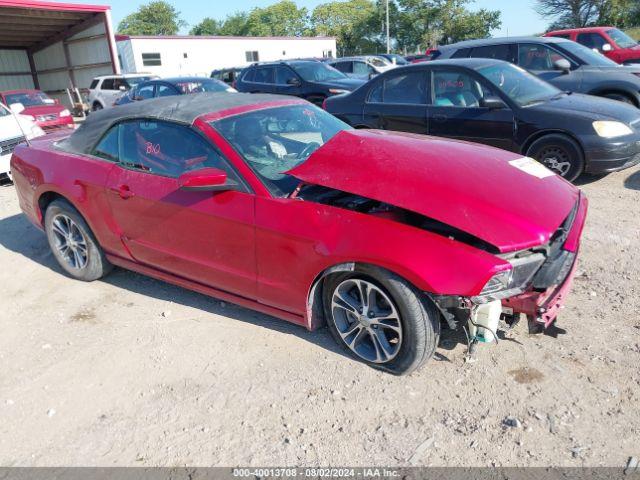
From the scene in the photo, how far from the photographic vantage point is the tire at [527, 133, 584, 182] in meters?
5.82

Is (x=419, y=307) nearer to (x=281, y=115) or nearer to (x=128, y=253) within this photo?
(x=281, y=115)

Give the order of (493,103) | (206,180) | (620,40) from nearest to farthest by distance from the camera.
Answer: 1. (206,180)
2. (493,103)
3. (620,40)

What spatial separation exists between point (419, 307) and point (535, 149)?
4.14 m

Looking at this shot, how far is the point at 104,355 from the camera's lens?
3.40 m

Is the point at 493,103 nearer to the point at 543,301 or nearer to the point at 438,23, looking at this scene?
the point at 543,301

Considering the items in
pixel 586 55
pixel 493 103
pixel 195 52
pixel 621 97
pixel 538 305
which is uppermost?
pixel 195 52

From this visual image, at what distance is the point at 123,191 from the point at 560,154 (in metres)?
4.87

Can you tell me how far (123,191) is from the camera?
375 centimetres

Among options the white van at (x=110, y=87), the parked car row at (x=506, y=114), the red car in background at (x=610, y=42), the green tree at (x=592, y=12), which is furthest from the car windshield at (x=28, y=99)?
the green tree at (x=592, y=12)

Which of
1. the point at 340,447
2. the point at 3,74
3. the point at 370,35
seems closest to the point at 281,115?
the point at 340,447

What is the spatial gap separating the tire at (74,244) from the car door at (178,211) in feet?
1.70

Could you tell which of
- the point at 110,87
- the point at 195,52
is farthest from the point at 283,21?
the point at 110,87

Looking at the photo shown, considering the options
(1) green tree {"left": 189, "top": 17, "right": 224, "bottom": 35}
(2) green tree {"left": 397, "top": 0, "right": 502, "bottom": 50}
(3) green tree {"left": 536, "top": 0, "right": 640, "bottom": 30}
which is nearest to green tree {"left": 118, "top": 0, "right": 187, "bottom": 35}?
(1) green tree {"left": 189, "top": 17, "right": 224, "bottom": 35}

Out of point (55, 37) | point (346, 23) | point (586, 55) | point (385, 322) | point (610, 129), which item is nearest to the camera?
point (385, 322)
